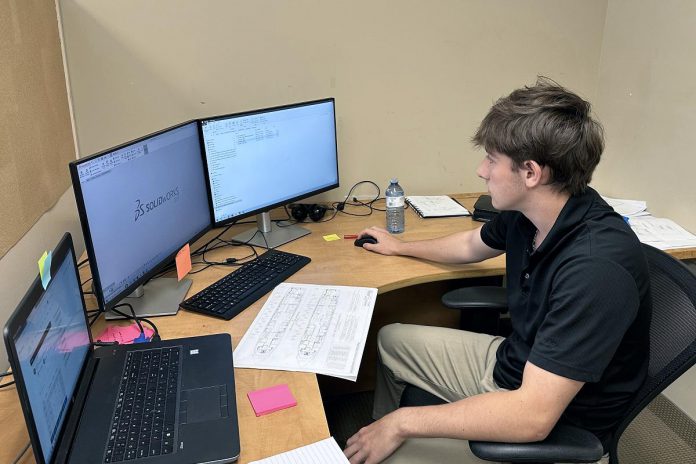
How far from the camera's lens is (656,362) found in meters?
1.22

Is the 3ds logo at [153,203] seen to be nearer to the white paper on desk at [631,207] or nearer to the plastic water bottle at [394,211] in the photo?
the plastic water bottle at [394,211]

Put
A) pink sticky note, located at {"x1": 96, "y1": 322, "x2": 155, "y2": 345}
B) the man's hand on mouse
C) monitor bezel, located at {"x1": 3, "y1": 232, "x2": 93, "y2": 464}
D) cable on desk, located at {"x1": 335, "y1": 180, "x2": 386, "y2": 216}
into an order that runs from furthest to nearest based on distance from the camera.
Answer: cable on desk, located at {"x1": 335, "y1": 180, "x2": 386, "y2": 216} < the man's hand on mouse < pink sticky note, located at {"x1": 96, "y1": 322, "x2": 155, "y2": 345} < monitor bezel, located at {"x1": 3, "y1": 232, "x2": 93, "y2": 464}

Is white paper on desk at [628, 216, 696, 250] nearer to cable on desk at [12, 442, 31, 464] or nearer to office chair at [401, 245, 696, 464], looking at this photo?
office chair at [401, 245, 696, 464]

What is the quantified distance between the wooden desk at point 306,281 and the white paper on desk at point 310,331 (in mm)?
34

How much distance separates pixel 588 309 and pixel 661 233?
111 cm

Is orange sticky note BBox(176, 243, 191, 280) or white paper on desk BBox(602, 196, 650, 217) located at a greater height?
orange sticky note BBox(176, 243, 191, 280)

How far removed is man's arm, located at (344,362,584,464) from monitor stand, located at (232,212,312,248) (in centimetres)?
86

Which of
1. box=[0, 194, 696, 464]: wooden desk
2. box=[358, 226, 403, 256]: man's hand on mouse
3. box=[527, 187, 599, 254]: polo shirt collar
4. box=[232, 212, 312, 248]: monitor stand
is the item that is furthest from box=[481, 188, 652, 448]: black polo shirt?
box=[232, 212, 312, 248]: monitor stand

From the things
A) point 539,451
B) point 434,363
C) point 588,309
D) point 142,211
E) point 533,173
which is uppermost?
point 533,173

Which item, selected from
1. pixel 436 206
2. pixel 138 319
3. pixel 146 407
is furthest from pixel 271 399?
pixel 436 206

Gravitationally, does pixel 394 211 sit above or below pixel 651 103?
below

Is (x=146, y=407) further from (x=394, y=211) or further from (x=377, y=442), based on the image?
(x=394, y=211)

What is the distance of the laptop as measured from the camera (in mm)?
845

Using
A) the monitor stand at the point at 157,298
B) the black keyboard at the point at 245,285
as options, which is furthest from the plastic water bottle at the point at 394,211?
the monitor stand at the point at 157,298
